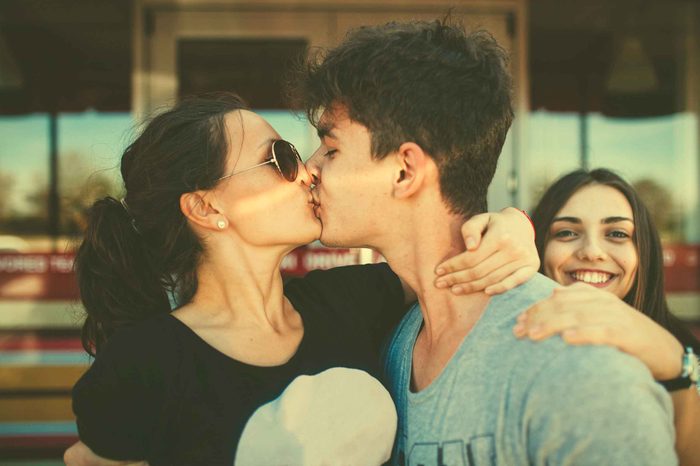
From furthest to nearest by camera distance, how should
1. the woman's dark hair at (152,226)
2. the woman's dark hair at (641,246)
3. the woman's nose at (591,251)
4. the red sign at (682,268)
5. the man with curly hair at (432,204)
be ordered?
the red sign at (682,268) → the woman's dark hair at (641,246) → the woman's nose at (591,251) → the woman's dark hair at (152,226) → the man with curly hair at (432,204)

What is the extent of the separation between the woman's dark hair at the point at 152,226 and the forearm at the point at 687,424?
49.4 inches

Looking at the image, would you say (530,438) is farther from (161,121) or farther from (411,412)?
(161,121)

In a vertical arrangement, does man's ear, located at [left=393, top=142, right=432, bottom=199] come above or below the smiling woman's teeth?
above

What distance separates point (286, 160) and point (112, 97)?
2.60 metres

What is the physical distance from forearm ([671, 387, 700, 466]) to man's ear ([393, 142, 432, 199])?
2.53 ft

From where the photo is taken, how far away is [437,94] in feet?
5.60

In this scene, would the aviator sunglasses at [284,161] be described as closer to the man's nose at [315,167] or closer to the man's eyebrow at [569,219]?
the man's nose at [315,167]

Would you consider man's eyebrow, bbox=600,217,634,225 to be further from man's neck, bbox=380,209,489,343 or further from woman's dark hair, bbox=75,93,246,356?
woman's dark hair, bbox=75,93,246,356

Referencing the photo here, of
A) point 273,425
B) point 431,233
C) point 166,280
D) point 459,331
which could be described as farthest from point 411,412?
point 166,280

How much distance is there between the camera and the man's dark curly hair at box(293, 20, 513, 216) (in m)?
1.71

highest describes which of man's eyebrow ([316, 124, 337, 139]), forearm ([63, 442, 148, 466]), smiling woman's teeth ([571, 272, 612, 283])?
man's eyebrow ([316, 124, 337, 139])

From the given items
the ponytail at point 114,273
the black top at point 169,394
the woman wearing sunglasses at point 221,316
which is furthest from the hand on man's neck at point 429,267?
the ponytail at point 114,273

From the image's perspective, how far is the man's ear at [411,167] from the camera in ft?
5.72

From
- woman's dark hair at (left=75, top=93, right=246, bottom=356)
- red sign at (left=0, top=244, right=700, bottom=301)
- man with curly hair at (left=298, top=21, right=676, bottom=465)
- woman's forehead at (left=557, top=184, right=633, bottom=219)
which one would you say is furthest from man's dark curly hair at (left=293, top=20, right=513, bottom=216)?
red sign at (left=0, top=244, right=700, bottom=301)
